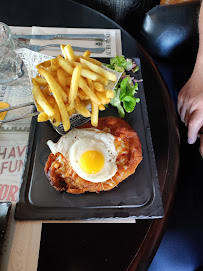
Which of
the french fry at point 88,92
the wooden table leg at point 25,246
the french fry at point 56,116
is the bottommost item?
the wooden table leg at point 25,246

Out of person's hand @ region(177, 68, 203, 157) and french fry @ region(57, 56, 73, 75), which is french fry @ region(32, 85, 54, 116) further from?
person's hand @ region(177, 68, 203, 157)

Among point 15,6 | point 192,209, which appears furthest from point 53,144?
point 15,6

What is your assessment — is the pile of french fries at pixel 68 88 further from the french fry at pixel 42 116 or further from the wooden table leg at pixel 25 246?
the wooden table leg at pixel 25 246

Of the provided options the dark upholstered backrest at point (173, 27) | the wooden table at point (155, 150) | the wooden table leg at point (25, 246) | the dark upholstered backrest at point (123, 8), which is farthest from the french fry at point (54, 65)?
the dark upholstered backrest at point (123, 8)

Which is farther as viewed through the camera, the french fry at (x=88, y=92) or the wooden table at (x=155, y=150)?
the french fry at (x=88, y=92)

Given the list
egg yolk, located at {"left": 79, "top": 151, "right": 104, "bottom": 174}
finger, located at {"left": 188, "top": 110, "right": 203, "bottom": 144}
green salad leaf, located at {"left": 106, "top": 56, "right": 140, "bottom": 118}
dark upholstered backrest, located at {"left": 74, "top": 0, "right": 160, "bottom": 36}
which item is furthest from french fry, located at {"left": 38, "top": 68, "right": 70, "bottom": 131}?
dark upholstered backrest, located at {"left": 74, "top": 0, "right": 160, "bottom": 36}

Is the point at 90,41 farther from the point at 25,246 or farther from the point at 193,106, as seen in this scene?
the point at 25,246

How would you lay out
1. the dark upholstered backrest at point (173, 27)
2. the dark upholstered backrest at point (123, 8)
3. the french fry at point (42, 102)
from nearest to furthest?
the french fry at point (42, 102), the dark upholstered backrest at point (173, 27), the dark upholstered backrest at point (123, 8)

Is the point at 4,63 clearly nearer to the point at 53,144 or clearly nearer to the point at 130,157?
the point at 53,144
